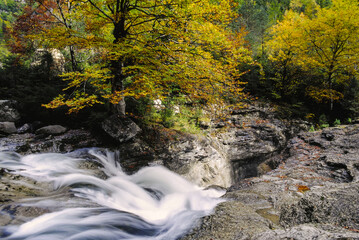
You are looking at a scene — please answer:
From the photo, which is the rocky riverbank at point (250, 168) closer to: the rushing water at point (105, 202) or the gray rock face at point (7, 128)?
the gray rock face at point (7, 128)

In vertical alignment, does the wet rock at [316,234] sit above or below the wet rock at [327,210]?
above

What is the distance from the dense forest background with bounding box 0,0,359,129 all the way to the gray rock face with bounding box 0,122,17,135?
3.41 feet

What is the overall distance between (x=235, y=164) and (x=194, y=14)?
291 inches

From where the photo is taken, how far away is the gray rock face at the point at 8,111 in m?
8.13

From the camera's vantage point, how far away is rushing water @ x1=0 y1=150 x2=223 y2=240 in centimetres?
305

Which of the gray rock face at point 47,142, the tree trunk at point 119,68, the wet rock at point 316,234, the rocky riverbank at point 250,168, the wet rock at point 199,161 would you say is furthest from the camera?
the wet rock at point 199,161

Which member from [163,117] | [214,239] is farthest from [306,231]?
[163,117]

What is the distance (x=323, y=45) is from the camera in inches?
568

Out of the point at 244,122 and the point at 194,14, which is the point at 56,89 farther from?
the point at 244,122

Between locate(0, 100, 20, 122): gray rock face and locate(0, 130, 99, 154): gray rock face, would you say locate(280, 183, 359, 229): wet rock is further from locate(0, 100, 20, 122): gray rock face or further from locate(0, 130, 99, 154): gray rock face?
locate(0, 100, 20, 122): gray rock face

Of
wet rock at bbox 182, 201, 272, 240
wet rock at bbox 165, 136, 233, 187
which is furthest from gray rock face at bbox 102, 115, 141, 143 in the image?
wet rock at bbox 182, 201, 272, 240

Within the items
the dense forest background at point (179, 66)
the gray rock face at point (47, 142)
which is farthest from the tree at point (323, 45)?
the gray rock face at point (47, 142)

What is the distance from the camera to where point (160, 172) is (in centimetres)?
700

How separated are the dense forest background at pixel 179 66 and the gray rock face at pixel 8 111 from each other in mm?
438
